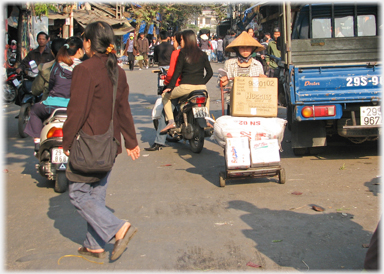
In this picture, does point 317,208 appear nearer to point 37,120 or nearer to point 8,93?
point 37,120

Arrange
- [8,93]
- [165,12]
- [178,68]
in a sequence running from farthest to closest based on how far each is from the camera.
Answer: [165,12], [8,93], [178,68]

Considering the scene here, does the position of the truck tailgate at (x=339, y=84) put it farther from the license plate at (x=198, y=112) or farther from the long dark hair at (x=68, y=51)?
the long dark hair at (x=68, y=51)


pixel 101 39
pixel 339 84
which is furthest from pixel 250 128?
pixel 101 39

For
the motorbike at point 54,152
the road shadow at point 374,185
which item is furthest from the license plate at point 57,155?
the road shadow at point 374,185

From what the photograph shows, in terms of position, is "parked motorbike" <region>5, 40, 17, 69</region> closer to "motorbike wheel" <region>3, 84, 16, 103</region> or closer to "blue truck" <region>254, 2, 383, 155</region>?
"motorbike wheel" <region>3, 84, 16, 103</region>

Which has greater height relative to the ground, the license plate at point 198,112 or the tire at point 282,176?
the license plate at point 198,112

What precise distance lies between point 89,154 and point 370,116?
179 inches

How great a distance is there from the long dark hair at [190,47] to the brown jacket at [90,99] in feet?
12.0

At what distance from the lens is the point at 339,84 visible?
6.50 m

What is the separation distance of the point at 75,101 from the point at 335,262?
7.86ft


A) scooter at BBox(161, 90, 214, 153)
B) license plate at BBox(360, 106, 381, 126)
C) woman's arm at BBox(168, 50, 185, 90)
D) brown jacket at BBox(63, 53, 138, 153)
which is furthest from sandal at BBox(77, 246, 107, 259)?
license plate at BBox(360, 106, 381, 126)

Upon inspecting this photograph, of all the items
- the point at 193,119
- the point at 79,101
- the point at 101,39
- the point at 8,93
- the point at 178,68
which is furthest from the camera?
the point at 8,93

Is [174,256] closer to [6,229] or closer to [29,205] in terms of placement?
[6,229]

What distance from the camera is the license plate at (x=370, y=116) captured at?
6465mm
